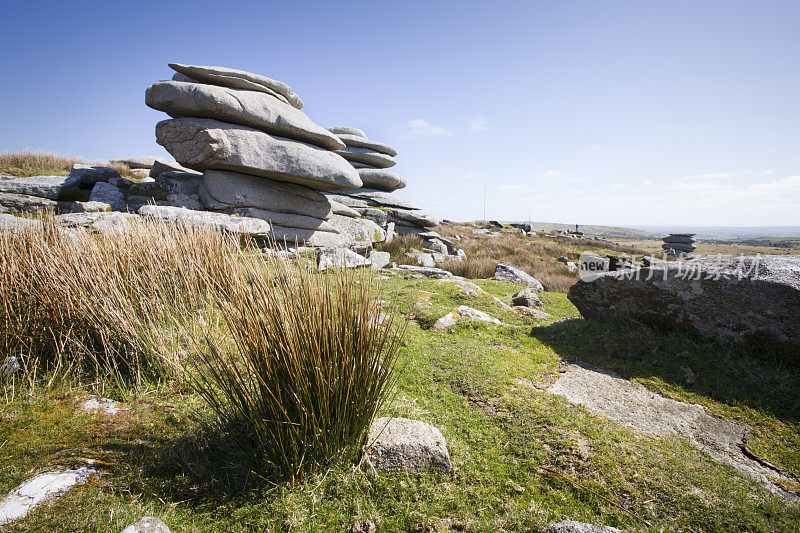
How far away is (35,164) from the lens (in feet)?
55.8

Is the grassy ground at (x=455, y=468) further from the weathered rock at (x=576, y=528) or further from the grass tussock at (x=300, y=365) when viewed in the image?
the grass tussock at (x=300, y=365)

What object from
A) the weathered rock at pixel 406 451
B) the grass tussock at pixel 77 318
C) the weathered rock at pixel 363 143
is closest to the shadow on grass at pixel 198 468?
the weathered rock at pixel 406 451

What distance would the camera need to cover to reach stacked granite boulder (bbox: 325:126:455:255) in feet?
65.4

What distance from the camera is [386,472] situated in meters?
2.70

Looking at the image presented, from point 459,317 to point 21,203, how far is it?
566 inches

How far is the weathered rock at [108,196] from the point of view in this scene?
475 inches

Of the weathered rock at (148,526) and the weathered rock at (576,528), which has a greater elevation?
the weathered rock at (148,526)

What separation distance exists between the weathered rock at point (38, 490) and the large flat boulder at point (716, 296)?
272 inches

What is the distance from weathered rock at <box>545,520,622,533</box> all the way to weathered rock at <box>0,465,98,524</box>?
10.4 feet

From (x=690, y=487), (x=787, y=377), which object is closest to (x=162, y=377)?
(x=690, y=487)

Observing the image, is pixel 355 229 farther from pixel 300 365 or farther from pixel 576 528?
pixel 576 528

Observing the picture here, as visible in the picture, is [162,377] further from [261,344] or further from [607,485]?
[607,485]

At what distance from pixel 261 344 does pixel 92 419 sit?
85.8 inches

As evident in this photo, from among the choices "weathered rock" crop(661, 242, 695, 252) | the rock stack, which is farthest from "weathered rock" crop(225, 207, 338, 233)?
"weathered rock" crop(661, 242, 695, 252)
